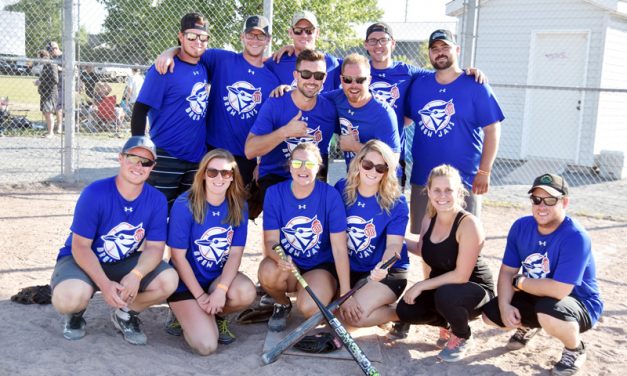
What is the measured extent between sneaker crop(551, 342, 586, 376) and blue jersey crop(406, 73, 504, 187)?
1.47 metres

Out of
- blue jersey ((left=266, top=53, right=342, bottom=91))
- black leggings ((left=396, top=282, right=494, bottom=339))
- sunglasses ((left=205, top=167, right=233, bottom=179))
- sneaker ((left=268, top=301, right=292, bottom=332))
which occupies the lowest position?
sneaker ((left=268, top=301, right=292, bottom=332))

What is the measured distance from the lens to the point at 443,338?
13.7 ft

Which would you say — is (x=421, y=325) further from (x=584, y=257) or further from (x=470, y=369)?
(x=584, y=257)

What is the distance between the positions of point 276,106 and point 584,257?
2272 mm

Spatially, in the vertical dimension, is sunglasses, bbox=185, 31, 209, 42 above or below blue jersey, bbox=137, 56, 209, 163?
above

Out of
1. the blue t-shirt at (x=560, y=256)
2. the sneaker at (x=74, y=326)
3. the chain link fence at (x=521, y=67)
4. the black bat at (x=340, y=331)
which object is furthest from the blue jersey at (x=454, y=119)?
the chain link fence at (x=521, y=67)

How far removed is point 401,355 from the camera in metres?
3.95

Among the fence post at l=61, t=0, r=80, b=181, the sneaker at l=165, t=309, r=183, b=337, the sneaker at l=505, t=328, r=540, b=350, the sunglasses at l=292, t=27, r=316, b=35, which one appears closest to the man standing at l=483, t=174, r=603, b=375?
the sneaker at l=505, t=328, r=540, b=350

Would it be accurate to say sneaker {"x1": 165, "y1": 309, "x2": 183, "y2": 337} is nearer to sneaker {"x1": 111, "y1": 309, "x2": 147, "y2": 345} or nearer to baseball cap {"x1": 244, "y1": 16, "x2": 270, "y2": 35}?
sneaker {"x1": 111, "y1": 309, "x2": 147, "y2": 345}

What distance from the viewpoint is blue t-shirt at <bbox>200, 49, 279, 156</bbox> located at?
4840 millimetres

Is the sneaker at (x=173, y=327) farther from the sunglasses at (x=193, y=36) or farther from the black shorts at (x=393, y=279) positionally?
the sunglasses at (x=193, y=36)

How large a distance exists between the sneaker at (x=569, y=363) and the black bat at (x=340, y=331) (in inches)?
43.8

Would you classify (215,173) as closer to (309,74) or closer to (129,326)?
(309,74)

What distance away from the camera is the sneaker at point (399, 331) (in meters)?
4.25
